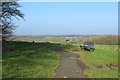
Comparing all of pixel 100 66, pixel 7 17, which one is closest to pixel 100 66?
pixel 100 66

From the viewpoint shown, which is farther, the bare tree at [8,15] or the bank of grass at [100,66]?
the bare tree at [8,15]

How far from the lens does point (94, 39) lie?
25.0 meters

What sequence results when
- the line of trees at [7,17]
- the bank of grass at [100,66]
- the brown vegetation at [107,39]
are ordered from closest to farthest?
the bank of grass at [100,66] < the line of trees at [7,17] < the brown vegetation at [107,39]

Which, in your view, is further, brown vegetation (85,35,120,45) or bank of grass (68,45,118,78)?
brown vegetation (85,35,120,45)

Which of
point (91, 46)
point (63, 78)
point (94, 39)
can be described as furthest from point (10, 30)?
point (94, 39)

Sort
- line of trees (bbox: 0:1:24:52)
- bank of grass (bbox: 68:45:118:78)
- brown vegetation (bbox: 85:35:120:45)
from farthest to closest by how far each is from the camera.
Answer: brown vegetation (bbox: 85:35:120:45)
line of trees (bbox: 0:1:24:52)
bank of grass (bbox: 68:45:118:78)

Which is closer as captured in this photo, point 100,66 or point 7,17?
point 100,66

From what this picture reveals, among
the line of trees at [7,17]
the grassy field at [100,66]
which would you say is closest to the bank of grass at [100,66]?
the grassy field at [100,66]

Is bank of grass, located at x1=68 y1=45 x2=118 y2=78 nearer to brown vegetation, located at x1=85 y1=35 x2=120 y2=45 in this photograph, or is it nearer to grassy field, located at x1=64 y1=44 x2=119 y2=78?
grassy field, located at x1=64 y1=44 x2=119 y2=78

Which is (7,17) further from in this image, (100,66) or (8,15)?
(100,66)

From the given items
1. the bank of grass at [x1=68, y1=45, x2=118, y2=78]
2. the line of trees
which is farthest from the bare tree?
the bank of grass at [x1=68, y1=45, x2=118, y2=78]

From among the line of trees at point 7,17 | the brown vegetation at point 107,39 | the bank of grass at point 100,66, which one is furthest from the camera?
the brown vegetation at point 107,39

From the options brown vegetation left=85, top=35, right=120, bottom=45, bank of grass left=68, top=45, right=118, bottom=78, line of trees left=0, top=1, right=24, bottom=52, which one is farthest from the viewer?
brown vegetation left=85, top=35, right=120, bottom=45

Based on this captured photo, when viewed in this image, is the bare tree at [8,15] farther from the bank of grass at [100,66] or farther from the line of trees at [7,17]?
the bank of grass at [100,66]
